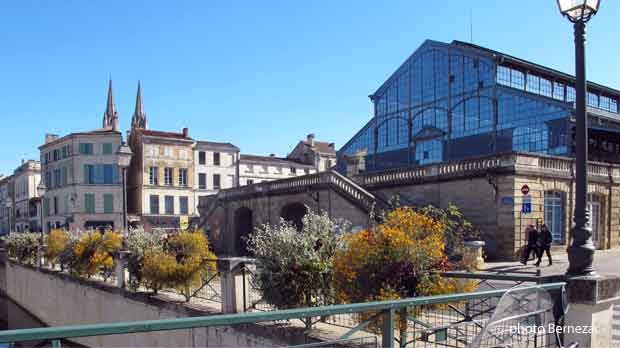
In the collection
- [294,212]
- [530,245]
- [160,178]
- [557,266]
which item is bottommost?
[557,266]

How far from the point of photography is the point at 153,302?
502 inches

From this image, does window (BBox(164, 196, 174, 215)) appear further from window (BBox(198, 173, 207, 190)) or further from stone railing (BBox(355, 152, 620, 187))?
stone railing (BBox(355, 152, 620, 187))

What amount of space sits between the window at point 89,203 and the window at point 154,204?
593cm

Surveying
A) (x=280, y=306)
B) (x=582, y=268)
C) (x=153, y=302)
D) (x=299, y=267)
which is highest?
(x=582, y=268)

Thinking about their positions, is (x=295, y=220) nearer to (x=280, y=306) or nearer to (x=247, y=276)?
(x=247, y=276)

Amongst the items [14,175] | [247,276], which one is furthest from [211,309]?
[14,175]

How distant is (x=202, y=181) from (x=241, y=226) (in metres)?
22.5

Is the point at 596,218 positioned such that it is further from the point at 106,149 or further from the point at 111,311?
the point at 106,149

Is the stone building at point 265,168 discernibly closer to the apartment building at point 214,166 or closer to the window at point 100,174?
the apartment building at point 214,166

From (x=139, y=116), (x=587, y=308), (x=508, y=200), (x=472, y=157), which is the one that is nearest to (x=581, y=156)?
(x=587, y=308)

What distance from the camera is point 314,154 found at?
64.0 meters

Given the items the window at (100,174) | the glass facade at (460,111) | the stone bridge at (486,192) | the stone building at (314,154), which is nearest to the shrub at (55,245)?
the stone bridge at (486,192)

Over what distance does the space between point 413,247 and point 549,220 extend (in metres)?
15.1

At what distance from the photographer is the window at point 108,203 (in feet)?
165
